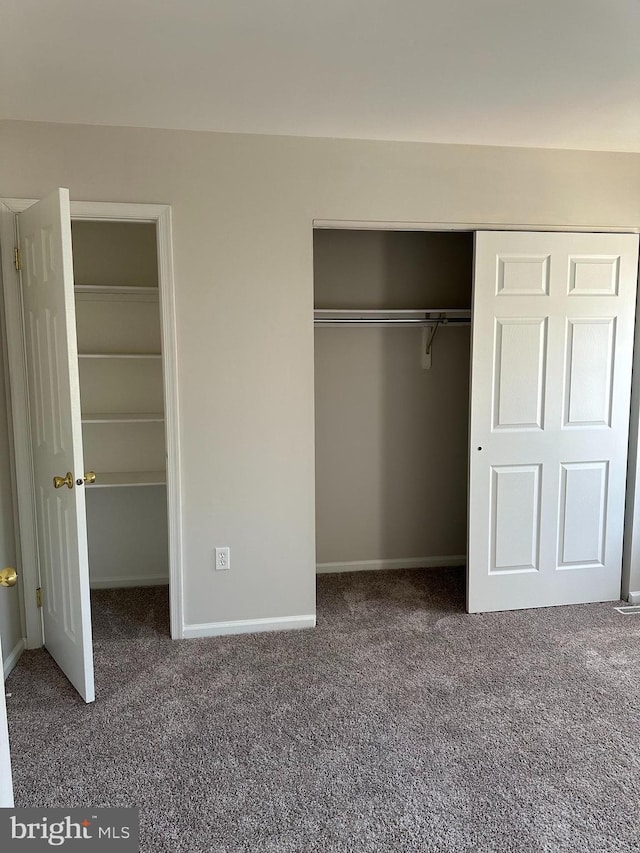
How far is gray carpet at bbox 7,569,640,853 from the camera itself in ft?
6.41

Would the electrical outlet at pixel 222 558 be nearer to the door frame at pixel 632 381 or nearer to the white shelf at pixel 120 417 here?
the white shelf at pixel 120 417

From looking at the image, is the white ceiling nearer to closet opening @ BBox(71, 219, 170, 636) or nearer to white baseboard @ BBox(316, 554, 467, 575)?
closet opening @ BBox(71, 219, 170, 636)

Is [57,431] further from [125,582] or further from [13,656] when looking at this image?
[125,582]

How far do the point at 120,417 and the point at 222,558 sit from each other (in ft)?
3.33

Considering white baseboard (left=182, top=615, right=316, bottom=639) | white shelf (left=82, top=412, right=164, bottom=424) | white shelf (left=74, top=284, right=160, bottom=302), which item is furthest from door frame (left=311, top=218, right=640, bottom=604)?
white baseboard (left=182, top=615, right=316, bottom=639)

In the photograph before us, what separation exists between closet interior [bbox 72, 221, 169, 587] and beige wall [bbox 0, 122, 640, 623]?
0.58 metres

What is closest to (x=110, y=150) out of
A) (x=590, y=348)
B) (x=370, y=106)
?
(x=370, y=106)

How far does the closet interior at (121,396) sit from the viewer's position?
3.62 m

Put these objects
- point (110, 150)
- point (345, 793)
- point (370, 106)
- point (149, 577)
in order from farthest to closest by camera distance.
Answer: point (149, 577) → point (110, 150) → point (370, 106) → point (345, 793)

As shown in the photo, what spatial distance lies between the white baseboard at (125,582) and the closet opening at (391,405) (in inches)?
40.4

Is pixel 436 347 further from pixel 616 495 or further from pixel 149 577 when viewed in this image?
pixel 149 577

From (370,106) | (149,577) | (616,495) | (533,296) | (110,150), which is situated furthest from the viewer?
(149,577)

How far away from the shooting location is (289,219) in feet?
10.1

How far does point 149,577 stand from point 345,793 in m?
2.19
